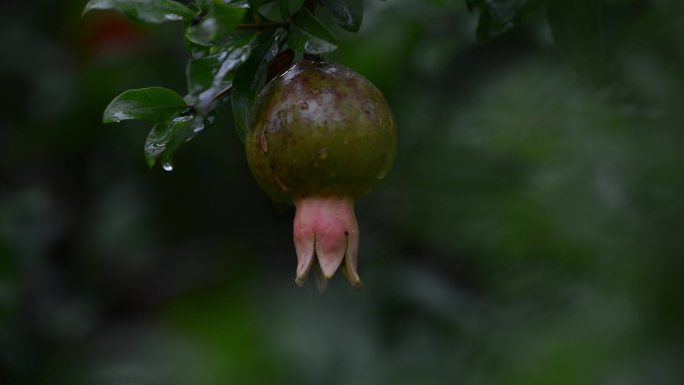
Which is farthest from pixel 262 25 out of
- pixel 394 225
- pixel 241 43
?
pixel 394 225

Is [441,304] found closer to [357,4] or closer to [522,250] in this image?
[522,250]

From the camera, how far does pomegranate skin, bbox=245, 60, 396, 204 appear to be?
106 centimetres

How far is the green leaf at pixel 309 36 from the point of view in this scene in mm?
1053

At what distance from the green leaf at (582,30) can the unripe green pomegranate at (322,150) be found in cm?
25

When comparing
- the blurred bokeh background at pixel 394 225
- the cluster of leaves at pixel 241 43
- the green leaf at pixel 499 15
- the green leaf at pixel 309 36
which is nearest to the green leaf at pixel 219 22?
the cluster of leaves at pixel 241 43

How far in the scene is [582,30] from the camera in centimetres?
121

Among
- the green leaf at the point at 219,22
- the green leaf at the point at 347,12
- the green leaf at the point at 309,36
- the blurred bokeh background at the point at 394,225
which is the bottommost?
the blurred bokeh background at the point at 394,225

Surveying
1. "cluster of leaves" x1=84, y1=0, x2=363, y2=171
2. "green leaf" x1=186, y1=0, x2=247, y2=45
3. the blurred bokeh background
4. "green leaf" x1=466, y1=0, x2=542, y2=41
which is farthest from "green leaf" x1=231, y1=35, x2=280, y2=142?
the blurred bokeh background

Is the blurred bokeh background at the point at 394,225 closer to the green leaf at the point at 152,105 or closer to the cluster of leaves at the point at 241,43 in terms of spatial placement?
the cluster of leaves at the point at 241,43

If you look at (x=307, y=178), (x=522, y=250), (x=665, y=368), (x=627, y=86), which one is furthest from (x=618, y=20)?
(x=522, y=250)

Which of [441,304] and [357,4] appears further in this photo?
[441,304]

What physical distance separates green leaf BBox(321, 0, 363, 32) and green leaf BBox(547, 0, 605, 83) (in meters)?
0.23

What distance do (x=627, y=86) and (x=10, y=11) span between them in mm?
1810

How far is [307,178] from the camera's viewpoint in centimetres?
108
